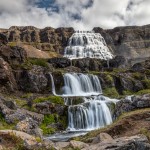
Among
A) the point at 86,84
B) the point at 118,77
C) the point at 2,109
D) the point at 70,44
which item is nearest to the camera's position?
the point at 2,109

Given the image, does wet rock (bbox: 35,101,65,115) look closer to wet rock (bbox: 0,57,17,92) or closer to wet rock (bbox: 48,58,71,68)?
wet rock (bbox: 0,57,17,92)

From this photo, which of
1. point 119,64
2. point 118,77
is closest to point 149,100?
point 118,77

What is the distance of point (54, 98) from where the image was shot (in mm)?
53250

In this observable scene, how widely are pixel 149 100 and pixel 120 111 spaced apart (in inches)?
180

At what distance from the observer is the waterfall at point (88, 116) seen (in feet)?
153

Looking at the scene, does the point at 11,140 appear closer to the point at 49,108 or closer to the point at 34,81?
the point at 49,108

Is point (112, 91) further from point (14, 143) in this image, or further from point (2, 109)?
point (14, 143)

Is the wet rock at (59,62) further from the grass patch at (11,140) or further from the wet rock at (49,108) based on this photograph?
the grass patch at (11,140)

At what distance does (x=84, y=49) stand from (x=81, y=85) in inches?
4473

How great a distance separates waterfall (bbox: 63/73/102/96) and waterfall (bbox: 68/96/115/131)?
61.6ft

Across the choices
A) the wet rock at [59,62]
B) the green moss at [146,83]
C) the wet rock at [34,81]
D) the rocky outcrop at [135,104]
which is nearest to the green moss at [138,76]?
the green moss at [146,83]

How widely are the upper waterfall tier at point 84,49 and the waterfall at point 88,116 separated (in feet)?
426

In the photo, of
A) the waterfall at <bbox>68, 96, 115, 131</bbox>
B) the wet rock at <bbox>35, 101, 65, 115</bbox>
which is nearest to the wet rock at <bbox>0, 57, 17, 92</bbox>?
the wet rock at <bbox>35, 101, 65, 115</bbox>

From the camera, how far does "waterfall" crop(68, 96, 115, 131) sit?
46.6 metres
